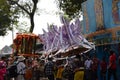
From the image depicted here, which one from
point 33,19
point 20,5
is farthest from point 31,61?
point 20,5

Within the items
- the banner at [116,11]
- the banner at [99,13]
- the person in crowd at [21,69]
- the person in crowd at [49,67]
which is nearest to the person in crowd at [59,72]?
the person in crowd at [49,67]

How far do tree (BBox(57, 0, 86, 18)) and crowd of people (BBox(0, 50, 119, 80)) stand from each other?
788cm

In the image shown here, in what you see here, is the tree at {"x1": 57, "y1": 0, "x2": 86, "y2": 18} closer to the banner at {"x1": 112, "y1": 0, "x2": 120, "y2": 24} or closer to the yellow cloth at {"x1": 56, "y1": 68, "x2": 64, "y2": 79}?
the yellow cloth at {"x1": 56, "y1": 68, "x2": 64, "y2": 79}

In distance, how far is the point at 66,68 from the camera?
18828mm

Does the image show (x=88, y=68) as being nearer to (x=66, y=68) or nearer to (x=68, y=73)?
(x=68, y=73)

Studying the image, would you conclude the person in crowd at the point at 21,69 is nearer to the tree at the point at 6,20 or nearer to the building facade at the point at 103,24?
the building facade at the point at 103,24

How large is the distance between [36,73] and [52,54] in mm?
3696

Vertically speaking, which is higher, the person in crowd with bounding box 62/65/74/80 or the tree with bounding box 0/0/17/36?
the tree with bounding box 0/0/17/36

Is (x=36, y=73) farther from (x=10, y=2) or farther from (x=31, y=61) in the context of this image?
(x=10, y=2)

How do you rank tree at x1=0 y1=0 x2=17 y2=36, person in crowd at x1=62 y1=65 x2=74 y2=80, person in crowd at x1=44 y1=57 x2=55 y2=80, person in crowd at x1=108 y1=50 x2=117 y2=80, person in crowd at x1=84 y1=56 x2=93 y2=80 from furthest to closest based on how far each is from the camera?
tree at x1=0 y1=0 x2=17 y2=36 < person in crowd at x1=44 y1=57 x2=55 y2=80 < person in crowd at x1=62 y1=65 x2=74 y2=80 < person in crowd at x1=108 y1=50 x2=117 y2=80 < person in crowd at x1=84 y1=56 x2=93 y2=80

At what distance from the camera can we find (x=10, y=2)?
124ft

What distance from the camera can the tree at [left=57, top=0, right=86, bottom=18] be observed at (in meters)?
29.3

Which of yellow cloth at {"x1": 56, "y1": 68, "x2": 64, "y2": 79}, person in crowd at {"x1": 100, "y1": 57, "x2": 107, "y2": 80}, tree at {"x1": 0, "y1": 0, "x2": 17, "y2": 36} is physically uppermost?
tree at {"x1": 0, "y1": 0, "x2": 17, "y2": 36}

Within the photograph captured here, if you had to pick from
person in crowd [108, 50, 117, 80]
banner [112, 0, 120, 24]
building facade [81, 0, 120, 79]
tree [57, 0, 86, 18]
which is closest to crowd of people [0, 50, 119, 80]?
person in crowd [108, 50, 117, 80]
